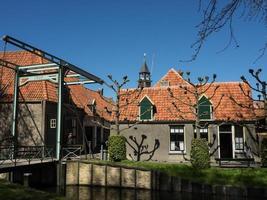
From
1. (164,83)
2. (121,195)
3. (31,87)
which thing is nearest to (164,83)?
(164,83)

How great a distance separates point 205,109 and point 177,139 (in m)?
2.49

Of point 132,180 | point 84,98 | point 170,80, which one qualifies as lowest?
point 132,180

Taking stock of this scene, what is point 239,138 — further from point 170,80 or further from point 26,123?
point 26,123

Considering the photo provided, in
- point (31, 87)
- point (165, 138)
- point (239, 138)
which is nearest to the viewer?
point (239, 138)

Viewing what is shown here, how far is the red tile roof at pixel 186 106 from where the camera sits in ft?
69.6

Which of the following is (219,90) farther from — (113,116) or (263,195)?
(263,195)

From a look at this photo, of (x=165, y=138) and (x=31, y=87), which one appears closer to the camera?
(x=165, y=138)

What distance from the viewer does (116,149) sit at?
1888 centimetres

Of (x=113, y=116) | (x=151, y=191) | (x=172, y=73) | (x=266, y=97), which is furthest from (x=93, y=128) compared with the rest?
(x=266, y=97)

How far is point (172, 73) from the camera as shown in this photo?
26.9 m

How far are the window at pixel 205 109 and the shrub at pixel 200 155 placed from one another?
11.1ft

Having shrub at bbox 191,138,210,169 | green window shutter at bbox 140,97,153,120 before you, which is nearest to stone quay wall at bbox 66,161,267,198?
shrub at bbox 191,138,210,169

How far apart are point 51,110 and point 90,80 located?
411 centimetres

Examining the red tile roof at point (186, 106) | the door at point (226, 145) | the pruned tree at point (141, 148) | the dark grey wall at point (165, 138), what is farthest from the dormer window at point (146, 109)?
the door at point (226, 145)
